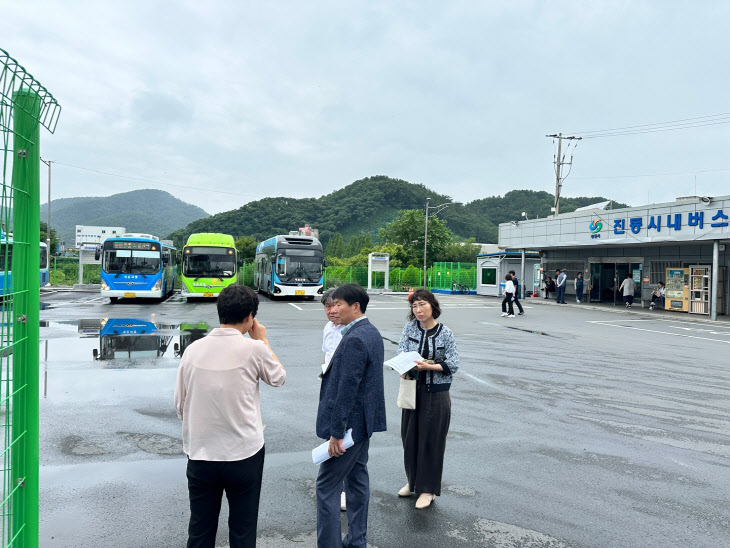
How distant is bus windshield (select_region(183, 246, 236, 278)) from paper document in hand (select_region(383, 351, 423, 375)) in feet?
74.6

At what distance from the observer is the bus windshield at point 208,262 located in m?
25.5

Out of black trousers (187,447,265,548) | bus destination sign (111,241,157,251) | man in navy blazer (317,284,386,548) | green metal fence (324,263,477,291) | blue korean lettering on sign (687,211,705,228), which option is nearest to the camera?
black trousers (187,447,265,548)

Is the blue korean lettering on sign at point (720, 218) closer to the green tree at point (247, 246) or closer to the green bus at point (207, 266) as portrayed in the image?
the green bus at point (207, 266)

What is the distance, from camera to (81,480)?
4520mm

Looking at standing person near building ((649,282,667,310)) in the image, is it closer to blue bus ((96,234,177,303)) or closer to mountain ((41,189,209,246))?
blue bus ((96,234,177,303))

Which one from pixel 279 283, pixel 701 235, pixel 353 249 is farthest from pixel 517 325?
pixel 353 249

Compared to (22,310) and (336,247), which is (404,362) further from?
(336,247)

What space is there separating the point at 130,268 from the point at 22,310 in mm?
22982

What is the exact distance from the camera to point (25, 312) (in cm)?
240

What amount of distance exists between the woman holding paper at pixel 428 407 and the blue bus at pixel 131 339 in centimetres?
733

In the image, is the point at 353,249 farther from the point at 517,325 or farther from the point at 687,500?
the point at 687,500

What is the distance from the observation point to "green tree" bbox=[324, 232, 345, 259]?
95312 mm

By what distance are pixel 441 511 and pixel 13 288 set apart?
3.23 metres

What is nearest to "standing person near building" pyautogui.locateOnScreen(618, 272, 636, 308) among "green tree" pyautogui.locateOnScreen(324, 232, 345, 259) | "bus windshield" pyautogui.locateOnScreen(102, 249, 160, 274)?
"bus windshield" pyautogui.locateOnScreen(102, 249, 160, 274)
